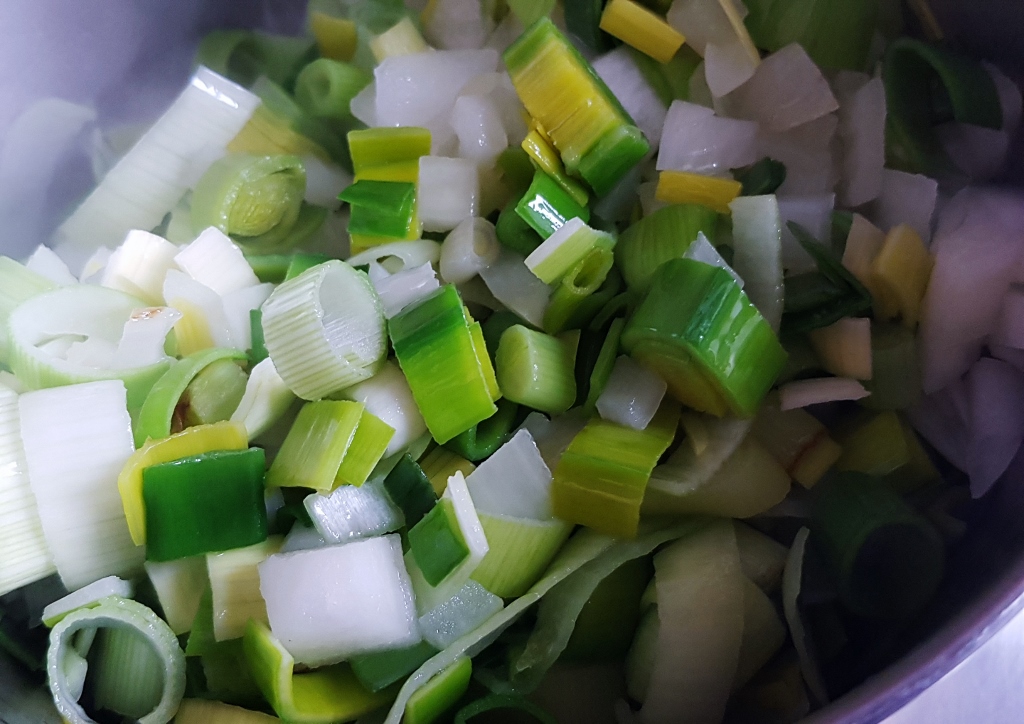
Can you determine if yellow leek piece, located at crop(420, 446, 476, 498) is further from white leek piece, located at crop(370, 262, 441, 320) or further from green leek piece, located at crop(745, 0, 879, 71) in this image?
green leek piece, located at crop(745, 0, 879, 71)

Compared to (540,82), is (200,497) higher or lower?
lower

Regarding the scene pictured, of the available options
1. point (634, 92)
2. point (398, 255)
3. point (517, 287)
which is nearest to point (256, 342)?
point (398, 255)

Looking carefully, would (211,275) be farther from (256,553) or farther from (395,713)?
(395,713)

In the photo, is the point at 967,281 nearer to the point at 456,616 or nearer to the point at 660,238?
the point at 660,238

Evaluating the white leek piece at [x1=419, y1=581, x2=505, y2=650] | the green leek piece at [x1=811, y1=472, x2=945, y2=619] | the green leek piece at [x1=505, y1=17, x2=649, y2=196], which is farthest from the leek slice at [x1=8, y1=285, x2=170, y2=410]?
the green leek piece at [x1=811, y1=472, x2=945, y2=619]

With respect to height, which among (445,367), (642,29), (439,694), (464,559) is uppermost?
(642,29)

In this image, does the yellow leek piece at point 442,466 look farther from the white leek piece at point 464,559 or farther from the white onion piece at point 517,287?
the white onion piece at point 517,287

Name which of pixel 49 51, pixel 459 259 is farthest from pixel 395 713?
pixel 49 51
